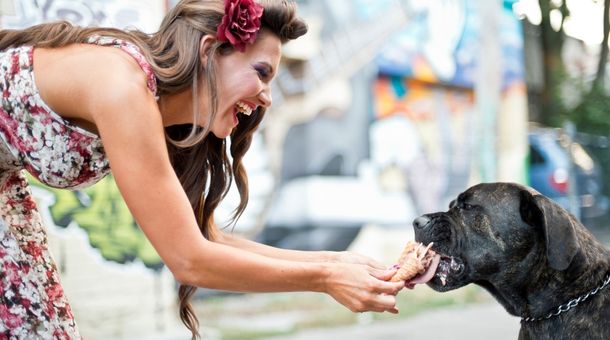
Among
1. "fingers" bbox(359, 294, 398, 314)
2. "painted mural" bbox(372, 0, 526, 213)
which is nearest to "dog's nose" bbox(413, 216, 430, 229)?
"fingers" bbox(359, 294, 398, 314)

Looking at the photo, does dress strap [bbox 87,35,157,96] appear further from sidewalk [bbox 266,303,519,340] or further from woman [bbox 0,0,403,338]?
sidewalk [bbox 266,303,519,340]

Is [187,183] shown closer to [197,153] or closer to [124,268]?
[197,153]

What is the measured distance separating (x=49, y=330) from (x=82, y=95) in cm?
88

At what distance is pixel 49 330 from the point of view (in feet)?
8.70

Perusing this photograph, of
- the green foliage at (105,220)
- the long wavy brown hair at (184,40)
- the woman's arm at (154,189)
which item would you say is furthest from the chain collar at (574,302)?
the green foliage at (105,220)

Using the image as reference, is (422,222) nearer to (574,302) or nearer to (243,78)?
(574,302)

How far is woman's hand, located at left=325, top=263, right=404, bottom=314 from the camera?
8.30 feet

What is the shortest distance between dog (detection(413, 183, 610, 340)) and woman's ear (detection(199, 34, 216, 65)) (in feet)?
4.19

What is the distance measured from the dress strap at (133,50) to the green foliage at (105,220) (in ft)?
13.5

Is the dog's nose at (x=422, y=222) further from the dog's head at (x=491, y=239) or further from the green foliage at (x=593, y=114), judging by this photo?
the green foliage at (x=593, y=114)

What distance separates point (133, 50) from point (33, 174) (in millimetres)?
567

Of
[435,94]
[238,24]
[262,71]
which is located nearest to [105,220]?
[262,71]

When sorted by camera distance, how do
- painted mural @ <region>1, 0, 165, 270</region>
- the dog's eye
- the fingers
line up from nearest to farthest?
the fingers
the dog's eye
painted mural @ <region>1, 0, 165, 270</region>

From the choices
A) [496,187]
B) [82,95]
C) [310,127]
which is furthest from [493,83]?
[82,95]
